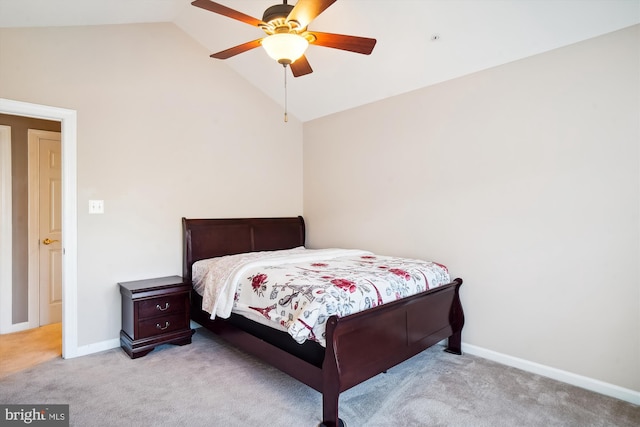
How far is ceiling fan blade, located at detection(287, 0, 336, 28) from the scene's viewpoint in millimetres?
1877

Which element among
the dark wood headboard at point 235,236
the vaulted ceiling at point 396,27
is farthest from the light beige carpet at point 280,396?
the vaulted ceiling at point 396,27

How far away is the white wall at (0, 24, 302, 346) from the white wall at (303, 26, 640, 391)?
1.82 metres

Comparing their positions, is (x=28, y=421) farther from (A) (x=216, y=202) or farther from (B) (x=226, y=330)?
(A) (x=216, y=202)

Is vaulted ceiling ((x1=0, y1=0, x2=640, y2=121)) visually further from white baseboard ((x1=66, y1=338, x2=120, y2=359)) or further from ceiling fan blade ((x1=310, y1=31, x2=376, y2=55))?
white baseboard ((x1=66, y1=338, x2=120, y2=359))

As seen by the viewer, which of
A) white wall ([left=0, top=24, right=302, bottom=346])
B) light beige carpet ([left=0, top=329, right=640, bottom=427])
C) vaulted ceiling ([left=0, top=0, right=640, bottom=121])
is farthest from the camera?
white wall ([left=0, top=24, right=302, bottom=346])

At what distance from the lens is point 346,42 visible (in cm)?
224

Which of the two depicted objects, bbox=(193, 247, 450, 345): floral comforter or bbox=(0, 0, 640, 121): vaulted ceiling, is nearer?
bbox=(193, 247, 450, 345): floral comforter

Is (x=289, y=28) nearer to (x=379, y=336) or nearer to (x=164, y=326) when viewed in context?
(x=379, y=336)

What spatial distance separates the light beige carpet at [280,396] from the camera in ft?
6.91

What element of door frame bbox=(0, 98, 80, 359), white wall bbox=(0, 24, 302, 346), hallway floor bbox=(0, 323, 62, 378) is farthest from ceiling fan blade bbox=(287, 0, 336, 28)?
hallway floor bbox=(0, 323, 62, 378)

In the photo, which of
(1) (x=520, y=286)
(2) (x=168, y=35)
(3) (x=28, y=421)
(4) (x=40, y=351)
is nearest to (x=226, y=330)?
(3) (x=28, y=421)

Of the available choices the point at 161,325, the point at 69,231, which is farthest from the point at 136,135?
the point at 161,325

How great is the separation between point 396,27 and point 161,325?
10.8 ft

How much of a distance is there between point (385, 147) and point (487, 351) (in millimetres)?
2194
